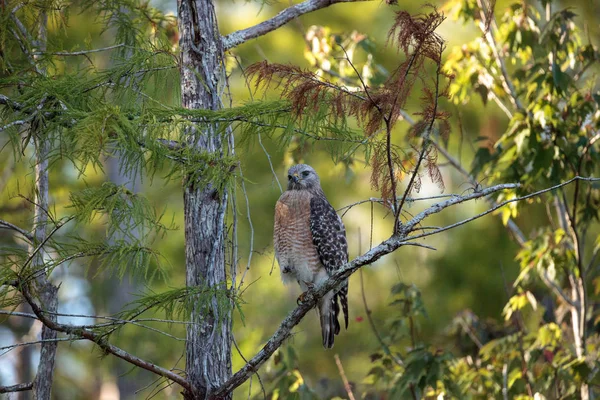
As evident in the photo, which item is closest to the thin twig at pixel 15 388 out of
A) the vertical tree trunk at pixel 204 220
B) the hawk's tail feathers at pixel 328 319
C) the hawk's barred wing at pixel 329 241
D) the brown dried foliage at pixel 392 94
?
the vertical tree trunk at pixel 204 220

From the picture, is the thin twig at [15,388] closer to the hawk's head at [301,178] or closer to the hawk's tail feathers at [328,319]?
the hawk's tail feathers at [328,319]

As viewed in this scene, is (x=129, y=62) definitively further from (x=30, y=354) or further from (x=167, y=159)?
(x=30, y=354)

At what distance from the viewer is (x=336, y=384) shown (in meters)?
8.06

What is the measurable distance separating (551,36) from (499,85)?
808 mm

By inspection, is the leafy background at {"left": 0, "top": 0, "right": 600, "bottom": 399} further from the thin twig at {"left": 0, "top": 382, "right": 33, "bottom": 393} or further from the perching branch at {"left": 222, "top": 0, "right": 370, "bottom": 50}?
the thin twig at {"left": 0, "top": 382, "right": 33, "bottom": 393}

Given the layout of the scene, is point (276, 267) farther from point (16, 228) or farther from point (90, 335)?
point (90, 335)

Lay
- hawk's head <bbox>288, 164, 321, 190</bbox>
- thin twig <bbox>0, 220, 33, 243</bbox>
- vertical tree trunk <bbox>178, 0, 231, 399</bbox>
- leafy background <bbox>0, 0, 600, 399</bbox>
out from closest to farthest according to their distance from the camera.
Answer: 1. thin twig <bbox>0, 220, 33, 243</bbox>
2. vertical tree trunk <bbox>178, 0, 231, 399</bbox>
3. hawk's head <bbox>288, 164, 321, 190</bbox>
4. leafy background <bbox>0, 0, 600, 399</bbox>

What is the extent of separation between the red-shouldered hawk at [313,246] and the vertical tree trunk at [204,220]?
161 cm

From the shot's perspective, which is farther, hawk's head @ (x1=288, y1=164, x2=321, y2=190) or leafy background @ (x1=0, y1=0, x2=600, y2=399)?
leafy background @ (x1=0, y1=0, x2=600, y2=399)

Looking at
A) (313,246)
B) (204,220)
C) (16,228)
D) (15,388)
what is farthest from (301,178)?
(15,388)

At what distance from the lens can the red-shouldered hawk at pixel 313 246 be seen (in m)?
5.82

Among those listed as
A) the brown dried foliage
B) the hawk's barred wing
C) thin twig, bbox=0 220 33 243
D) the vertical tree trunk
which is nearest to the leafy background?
the hawk's barred wing

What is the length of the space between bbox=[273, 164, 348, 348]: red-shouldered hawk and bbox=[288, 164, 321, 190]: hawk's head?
0.01 metres

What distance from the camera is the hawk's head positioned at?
19.9 ft
